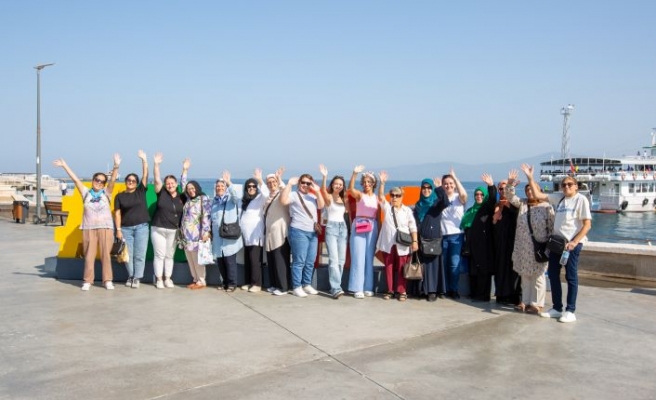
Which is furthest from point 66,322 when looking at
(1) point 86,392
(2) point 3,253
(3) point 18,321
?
(2) point 3,253

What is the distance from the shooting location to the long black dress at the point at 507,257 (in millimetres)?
6422

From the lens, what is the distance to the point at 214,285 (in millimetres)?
7406

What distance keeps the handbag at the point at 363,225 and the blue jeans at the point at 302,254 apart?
59cm

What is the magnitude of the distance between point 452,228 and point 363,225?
115 centimetres

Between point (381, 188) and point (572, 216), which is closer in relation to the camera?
point (572, 216)

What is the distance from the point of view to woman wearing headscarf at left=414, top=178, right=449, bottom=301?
21.5ft

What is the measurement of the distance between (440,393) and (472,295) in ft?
10.6

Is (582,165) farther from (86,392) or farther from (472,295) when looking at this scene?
(86,392)

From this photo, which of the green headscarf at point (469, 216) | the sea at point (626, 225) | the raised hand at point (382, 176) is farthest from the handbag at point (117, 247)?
the sea at point (626, 225)

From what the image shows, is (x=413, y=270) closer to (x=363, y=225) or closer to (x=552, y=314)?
(x=363, y=225)

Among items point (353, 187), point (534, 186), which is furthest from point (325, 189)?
point (534, 186)

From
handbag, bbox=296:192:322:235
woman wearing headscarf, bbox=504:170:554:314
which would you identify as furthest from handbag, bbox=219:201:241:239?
woman wearing headscarf, bbox=504:170:554:314

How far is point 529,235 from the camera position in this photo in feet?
19.8

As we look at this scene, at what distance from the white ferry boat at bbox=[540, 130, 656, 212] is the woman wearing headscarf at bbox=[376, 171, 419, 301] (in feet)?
159
